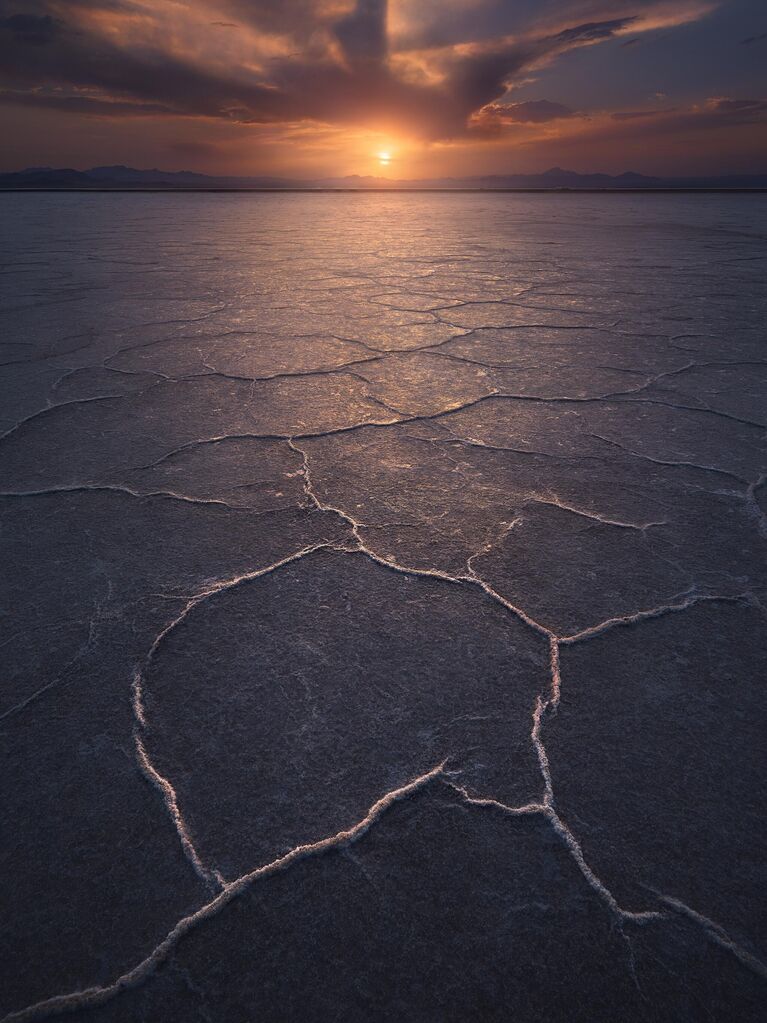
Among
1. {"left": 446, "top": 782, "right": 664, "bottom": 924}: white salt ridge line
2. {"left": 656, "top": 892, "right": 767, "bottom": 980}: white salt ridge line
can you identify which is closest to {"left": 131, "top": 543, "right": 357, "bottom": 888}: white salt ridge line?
{"left": 446, "top": 782, "right": 664, "bottom": 924}: white salt ridge line

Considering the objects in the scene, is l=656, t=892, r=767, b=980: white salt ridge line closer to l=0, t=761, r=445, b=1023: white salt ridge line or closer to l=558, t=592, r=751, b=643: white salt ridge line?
l=0, t=761, r=445, b=1023: white salt ridge line

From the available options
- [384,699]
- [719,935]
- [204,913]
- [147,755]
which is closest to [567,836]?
[719,935]

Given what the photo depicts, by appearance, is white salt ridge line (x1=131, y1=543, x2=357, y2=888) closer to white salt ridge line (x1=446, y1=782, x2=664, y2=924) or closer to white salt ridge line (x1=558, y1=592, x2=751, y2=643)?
white salt ridge line (x1=446, y1=782, x2=664, y2=924)

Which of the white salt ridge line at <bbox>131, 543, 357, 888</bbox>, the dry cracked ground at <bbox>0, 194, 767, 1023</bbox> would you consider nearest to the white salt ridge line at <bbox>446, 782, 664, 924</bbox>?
the dry cracked ground at <bbox>0, 194, 767, 1023</bbox>

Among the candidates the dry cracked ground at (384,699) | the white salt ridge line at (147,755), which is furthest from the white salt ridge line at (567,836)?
the white salt ridge line at (147,755)

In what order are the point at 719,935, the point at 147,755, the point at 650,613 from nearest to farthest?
the point at 719,935
the point at 147,755
the point at 650,613

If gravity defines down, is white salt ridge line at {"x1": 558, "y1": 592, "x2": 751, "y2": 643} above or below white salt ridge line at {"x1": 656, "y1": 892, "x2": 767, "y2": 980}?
above

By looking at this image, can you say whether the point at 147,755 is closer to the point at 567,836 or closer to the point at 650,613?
the point at 567,836

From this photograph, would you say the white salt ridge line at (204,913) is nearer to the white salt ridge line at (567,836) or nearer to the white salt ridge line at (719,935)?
the white salt ridge line at (567,836)

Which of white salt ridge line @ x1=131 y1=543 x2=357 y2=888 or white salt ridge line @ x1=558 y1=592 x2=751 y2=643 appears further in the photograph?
white salt ridge line @ x1=558 y1=592 x2=751 y2=643

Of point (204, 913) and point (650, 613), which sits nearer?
point (204, 913)
